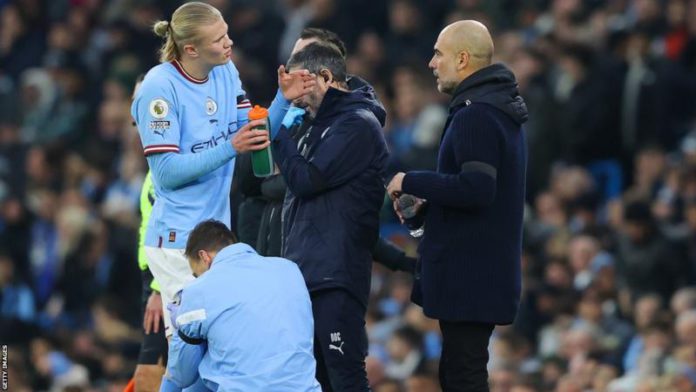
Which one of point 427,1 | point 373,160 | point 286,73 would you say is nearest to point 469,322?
point 373,160

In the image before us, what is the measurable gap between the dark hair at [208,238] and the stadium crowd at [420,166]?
200cm

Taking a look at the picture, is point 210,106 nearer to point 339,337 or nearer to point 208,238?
point 208,238

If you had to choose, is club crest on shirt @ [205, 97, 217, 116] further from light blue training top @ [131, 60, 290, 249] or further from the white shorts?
the white shorts

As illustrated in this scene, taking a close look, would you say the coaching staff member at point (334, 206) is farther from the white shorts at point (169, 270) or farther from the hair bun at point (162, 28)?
the hair bun at point (162, 28)

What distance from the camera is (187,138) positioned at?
780cm

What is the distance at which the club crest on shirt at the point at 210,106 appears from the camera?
783cm

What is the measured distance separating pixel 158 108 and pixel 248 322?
111cm

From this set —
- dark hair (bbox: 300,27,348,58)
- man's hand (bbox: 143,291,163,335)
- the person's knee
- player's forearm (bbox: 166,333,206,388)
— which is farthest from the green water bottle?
the person's knee

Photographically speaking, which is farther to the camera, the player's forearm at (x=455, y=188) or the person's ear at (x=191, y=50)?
the person's ear at (x=191, y=50)

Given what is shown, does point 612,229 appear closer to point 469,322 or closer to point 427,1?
point 427,1

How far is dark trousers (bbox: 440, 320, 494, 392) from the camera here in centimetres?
757

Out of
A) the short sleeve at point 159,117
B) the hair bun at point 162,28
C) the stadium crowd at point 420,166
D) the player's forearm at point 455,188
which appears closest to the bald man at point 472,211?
the player's forearm at point 455,188

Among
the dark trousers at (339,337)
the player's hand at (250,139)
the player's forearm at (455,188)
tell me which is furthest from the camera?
the dark trousers at (339,337)

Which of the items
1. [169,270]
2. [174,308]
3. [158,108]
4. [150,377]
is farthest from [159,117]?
[150,377]
